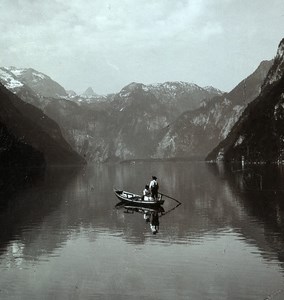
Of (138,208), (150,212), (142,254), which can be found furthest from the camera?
(138,208)

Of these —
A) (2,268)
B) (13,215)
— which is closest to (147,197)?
(13,215)

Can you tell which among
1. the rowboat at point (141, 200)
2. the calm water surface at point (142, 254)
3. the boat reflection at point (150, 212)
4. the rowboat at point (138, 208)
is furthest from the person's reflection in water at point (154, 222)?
the rowboat at point (141, 200)

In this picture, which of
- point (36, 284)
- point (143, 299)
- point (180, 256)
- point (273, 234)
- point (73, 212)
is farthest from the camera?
point (73, 212)

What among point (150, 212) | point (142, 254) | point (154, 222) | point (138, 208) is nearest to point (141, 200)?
point (138, 208)

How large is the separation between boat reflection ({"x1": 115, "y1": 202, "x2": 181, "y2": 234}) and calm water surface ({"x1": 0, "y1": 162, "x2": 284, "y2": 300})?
720 mm

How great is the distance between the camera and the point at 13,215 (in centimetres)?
5966

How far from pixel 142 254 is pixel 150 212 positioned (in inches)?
1123

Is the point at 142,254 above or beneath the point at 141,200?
beneath

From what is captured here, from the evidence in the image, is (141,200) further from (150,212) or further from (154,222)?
(154,222)

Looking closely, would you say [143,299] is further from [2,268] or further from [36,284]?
[2,268]

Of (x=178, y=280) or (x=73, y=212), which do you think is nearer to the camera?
(x=178, y=280)

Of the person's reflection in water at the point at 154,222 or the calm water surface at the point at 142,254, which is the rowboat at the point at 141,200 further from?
the person's reflection in water at the point at 154,222

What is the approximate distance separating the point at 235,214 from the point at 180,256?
82.0 ft

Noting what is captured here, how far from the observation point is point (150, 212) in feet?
212
